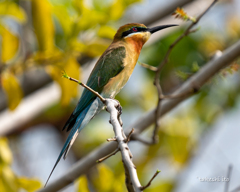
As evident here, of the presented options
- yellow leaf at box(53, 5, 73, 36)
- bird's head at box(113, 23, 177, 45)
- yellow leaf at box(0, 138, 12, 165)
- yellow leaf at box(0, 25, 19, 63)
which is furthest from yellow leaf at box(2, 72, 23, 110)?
bird's head at box(113, 23, 177, 45)

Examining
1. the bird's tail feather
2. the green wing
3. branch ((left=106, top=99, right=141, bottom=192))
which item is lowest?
branch ((left=106, top=99, right=141, bottom=192))

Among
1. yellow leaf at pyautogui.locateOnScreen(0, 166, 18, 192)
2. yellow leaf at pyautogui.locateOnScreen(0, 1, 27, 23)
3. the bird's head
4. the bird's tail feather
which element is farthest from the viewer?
the bird's head

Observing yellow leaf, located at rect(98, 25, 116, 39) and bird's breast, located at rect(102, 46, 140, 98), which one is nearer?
yellow leaf, located at rect(98, 25, 116, 39)

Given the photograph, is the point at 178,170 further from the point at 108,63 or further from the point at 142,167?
the point at 108,63

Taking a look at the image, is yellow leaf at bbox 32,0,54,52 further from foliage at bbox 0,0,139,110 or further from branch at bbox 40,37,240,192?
branch at bbox 40,37,240,192

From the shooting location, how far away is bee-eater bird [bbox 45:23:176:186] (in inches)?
111

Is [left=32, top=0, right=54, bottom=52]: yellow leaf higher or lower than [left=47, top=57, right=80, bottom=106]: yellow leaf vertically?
higher

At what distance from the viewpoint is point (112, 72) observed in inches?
120

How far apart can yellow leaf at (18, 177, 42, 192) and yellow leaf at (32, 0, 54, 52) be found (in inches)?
37.4

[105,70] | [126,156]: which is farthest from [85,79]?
[126,156]

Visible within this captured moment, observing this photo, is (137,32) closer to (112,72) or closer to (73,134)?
(112,72)

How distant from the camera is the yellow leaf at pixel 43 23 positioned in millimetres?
2637

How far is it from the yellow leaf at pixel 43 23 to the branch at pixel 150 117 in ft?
2.81

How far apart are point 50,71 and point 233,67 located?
129 cm
